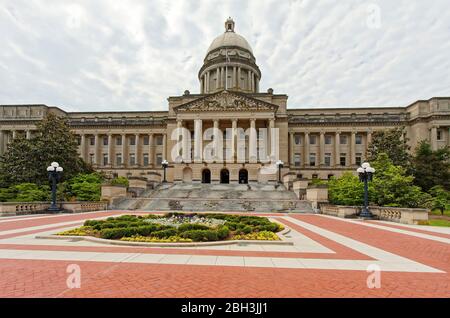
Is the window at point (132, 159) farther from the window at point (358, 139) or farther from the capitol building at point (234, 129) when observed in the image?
the window at point (358, 139)

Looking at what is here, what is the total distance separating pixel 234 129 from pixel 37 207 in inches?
1435

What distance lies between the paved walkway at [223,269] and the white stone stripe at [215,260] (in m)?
0.03

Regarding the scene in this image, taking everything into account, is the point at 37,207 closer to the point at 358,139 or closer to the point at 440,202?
the point at 440,202

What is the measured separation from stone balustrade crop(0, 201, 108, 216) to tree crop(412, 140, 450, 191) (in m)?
39.2

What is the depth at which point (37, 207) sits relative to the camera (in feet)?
69.9

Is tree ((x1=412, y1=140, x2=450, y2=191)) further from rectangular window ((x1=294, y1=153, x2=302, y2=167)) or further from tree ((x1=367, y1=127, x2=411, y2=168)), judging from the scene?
rectangular window ((x1=294, y1=153, x2=302, y2=167))

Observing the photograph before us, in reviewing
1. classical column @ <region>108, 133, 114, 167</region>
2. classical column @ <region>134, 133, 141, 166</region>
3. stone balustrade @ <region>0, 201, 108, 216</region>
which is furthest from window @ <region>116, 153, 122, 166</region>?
stone balustrade @ <region>0, 201, 108, 216</region>

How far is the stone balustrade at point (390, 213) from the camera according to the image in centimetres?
1645

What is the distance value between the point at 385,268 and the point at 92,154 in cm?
6875

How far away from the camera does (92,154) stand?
2530 inches

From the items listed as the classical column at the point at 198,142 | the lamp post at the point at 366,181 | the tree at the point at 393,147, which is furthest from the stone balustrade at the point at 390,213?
the classical column at the point at 198,142

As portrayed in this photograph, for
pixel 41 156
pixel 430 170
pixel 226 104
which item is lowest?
pixel 430 170

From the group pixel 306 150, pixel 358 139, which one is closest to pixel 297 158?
pixel 306 150
